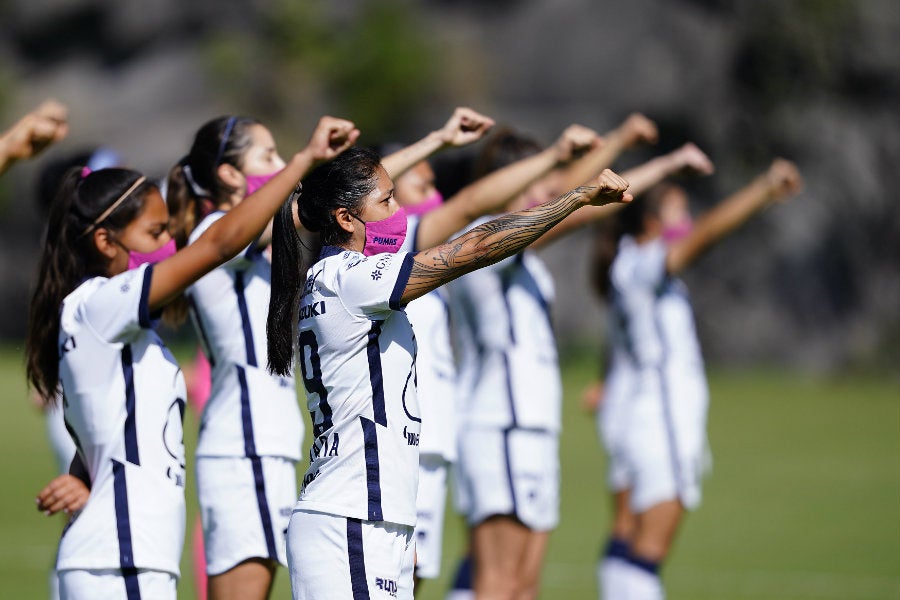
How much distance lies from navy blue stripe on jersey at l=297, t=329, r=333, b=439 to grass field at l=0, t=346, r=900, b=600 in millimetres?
4727

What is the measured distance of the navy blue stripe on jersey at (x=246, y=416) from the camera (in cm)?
516

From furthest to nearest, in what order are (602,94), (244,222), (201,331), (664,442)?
(602,94), (664,442), (201,331), (244,222)

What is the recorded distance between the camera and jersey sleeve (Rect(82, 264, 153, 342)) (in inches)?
166

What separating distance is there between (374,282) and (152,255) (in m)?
1.42

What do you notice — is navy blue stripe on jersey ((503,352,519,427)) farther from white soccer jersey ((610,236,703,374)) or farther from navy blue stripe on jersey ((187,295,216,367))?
navy blue stripe on jersey ((187,295,216,367))

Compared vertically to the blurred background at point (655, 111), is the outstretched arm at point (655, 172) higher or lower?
higher

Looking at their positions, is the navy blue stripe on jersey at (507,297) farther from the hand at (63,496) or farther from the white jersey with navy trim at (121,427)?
the hand at (63,496)

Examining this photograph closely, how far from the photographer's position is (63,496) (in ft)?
14.3

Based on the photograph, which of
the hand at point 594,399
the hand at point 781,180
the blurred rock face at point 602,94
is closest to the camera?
the hand at point 781,180

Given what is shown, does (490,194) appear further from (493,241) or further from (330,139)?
(330,139)

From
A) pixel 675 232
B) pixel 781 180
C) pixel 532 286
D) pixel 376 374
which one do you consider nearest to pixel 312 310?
pixel 376 374

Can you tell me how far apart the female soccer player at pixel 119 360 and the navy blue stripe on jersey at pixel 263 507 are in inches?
25.3

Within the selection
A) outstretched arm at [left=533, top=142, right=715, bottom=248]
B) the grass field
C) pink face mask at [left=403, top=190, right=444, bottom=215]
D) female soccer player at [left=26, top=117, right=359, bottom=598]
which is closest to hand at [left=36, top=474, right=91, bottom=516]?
female soccer player at [left=26, top=117, right=359, bottom=598]

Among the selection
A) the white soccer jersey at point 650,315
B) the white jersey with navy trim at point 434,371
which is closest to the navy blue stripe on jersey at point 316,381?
the white jersey with navy trim at point 434,371
